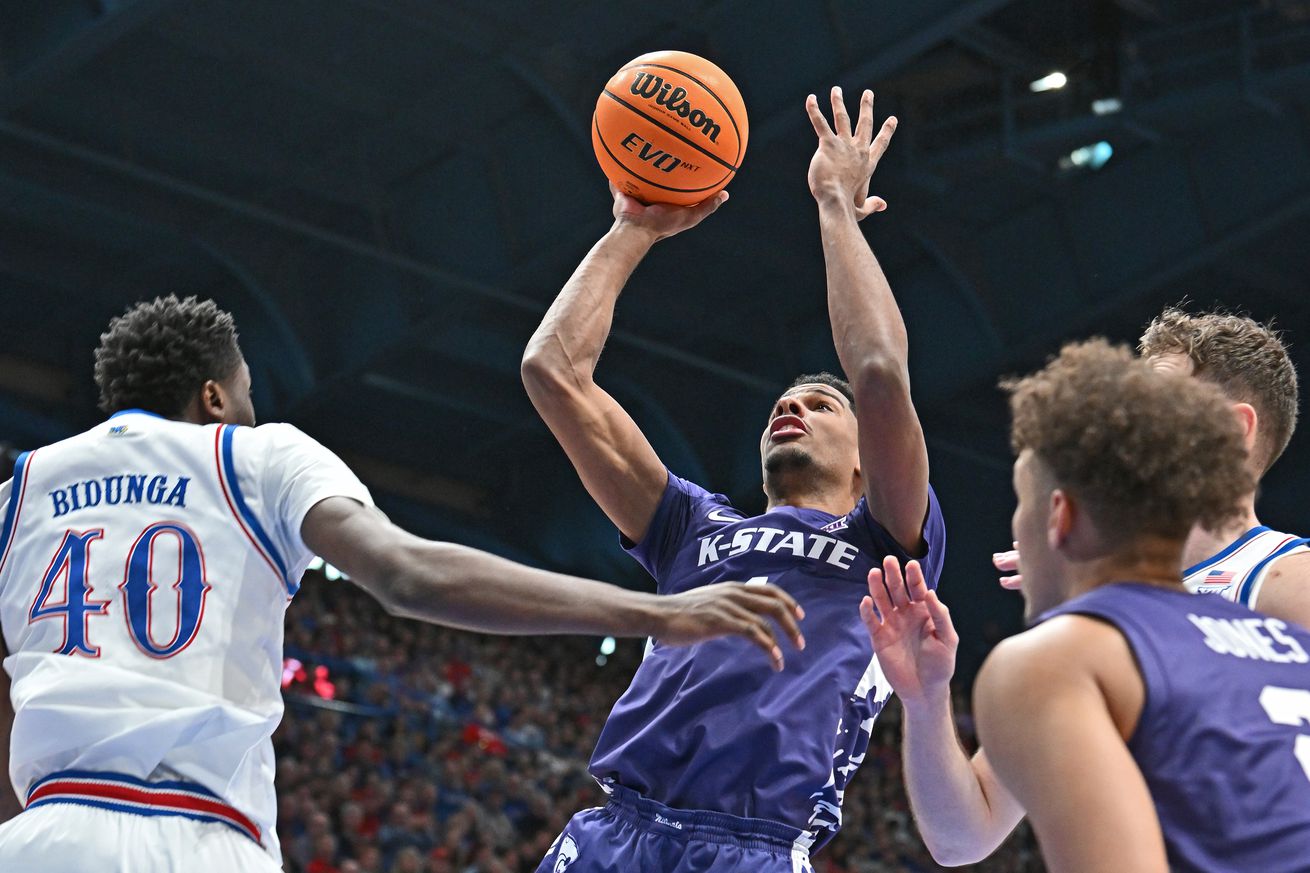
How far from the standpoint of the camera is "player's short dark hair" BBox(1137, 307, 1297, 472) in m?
4.06

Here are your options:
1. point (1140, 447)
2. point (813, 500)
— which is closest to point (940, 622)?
point (1140, 447)

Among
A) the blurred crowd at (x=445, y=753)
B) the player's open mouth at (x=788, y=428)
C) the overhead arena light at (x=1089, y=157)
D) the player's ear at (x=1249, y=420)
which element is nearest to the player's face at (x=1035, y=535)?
the player's ear at (x=1249, y=420)

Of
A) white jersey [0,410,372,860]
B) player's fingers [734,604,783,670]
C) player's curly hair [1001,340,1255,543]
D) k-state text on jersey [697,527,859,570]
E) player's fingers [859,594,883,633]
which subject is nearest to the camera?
player's curly hair [1001,340,1255,543]

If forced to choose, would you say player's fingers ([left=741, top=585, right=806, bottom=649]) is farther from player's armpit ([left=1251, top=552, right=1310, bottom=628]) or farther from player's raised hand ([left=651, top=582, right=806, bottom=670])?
player's armpit ([left=1251, top=552, right=1310, bottom=628])

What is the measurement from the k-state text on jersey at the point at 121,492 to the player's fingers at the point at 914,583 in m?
1.73

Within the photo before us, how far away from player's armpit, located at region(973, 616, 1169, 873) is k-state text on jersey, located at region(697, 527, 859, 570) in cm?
183

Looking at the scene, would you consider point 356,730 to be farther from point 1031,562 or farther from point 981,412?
point 1031,562

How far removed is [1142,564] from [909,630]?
1036 mm

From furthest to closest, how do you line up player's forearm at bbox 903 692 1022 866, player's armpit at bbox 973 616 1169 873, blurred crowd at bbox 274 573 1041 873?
1. blurred crowd at bbox 274 573 1041 873
2. player's forearm at bbox 903 692 1022 866
3. player's armpit at bbox 973 616 1169 873

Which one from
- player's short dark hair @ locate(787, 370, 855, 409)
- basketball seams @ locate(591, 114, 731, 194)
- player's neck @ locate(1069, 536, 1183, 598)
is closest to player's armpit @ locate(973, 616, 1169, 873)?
player's neck @ locate(1069, 536, 1183, 598)

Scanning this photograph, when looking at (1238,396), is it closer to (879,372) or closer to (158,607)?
(879,372)

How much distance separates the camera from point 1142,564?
2.46 meters

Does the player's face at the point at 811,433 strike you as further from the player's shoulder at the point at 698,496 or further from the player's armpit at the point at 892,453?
the player's armpit at the point at 892,453

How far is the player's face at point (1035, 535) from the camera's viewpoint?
2.54 metres
